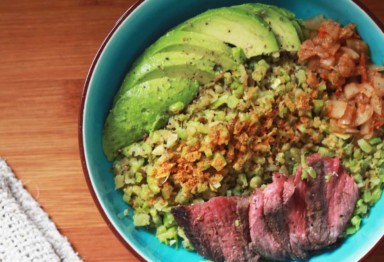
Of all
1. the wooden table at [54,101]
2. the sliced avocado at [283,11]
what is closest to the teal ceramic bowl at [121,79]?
the sliced avocado at [283,11]

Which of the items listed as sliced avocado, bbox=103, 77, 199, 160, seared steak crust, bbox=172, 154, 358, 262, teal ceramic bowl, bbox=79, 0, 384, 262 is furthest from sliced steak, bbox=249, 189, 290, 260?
sliced avocado, bbox=103, 77, 199, 160

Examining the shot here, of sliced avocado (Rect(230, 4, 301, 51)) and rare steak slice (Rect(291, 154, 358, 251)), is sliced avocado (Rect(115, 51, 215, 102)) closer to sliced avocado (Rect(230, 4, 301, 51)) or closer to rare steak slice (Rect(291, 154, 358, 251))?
sliced avocado (Rect(230, 4, 301, 51))

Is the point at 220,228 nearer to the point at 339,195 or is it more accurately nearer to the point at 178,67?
the point at 339,195

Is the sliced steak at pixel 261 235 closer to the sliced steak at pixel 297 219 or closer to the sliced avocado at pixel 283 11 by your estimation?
the sliced steak at pixel 297 219

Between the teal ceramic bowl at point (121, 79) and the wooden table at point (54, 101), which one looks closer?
the teal ceramic bowl at point (121, 79)

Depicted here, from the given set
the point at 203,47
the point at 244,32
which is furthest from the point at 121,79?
the point at 244,32

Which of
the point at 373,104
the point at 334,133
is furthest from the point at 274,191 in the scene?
the point at 373,104

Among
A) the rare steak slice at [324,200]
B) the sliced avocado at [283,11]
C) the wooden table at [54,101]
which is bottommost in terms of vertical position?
the wooden table at [54,101]
